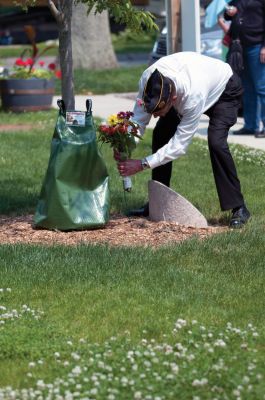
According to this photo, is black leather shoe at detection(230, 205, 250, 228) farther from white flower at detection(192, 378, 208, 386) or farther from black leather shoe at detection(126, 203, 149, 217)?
white flower at detection(192, 378, 208, 386)

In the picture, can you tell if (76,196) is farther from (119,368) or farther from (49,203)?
(119,368)

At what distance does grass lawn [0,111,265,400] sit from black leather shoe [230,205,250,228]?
10cm

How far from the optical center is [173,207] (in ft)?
26.2

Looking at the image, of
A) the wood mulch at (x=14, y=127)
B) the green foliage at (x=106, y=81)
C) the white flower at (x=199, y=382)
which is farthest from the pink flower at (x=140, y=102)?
the green foliage at (x=106, y=81)

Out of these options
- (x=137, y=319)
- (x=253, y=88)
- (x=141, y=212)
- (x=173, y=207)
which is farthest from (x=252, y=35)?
(x=137, y=319)

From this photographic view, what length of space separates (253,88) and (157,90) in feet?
19.4

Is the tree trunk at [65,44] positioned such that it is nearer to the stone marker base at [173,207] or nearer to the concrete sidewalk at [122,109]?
the stone marker base at [173,207]

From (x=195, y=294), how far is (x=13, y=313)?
1.08 meters

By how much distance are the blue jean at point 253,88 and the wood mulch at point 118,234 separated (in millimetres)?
4780

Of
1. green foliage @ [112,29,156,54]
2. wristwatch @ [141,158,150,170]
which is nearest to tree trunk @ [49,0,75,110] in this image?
wristwatch @ [141,158,150,170]

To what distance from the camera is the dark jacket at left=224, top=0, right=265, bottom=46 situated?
12.3m

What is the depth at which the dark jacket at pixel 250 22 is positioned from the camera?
12344 mm

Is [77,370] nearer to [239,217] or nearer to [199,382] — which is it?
[199,382]

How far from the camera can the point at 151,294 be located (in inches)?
242
